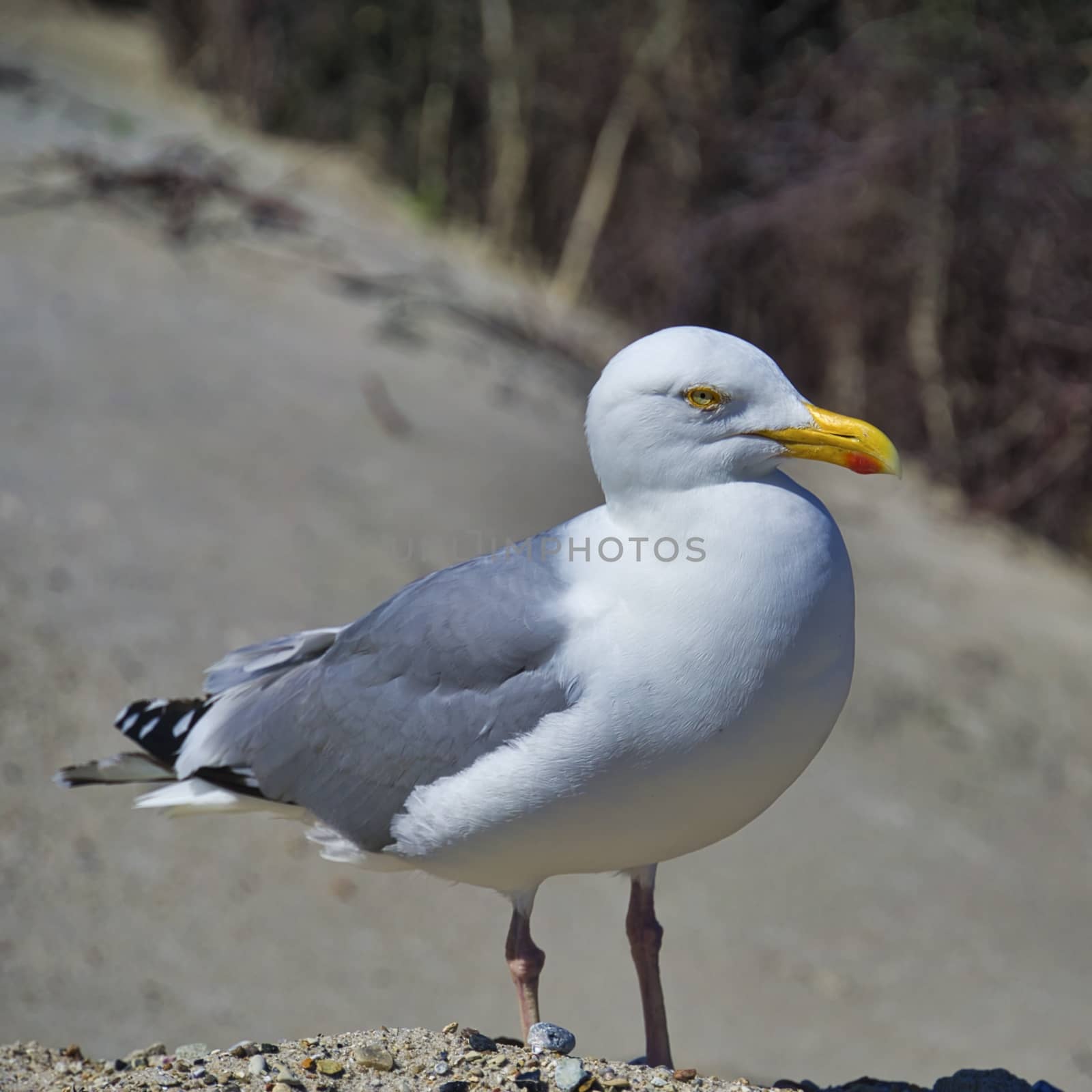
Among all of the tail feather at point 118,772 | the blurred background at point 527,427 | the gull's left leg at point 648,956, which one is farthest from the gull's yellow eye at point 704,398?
the blurred background at point 527,427

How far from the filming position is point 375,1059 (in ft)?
11.0

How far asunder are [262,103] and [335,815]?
39.4 feet

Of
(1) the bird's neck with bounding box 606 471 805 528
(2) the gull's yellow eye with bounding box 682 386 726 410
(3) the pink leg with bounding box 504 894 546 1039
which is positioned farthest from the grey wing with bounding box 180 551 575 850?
(2) the gull's yellow eye with bounding box 682 386 726 410

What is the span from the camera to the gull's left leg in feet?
13.6

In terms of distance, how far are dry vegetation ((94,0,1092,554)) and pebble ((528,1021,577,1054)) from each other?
8.30m

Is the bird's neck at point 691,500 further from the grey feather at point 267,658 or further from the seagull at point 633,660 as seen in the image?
the grey feather at point 267,658

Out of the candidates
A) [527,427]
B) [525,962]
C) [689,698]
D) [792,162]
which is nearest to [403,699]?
[525,962]

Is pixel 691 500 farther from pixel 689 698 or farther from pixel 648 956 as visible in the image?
pixel 648 956

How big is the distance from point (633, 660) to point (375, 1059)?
116 cm

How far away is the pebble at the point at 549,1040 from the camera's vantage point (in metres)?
3.59

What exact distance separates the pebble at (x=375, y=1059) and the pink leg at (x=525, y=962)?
0.67 metres

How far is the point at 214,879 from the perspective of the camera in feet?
20.2

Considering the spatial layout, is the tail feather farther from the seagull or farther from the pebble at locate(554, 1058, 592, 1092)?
the pebble at locate(554, 1058, 592, 1092)

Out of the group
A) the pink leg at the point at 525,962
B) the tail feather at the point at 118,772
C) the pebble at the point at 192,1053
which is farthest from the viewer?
the tail feather at the point at 118,772
